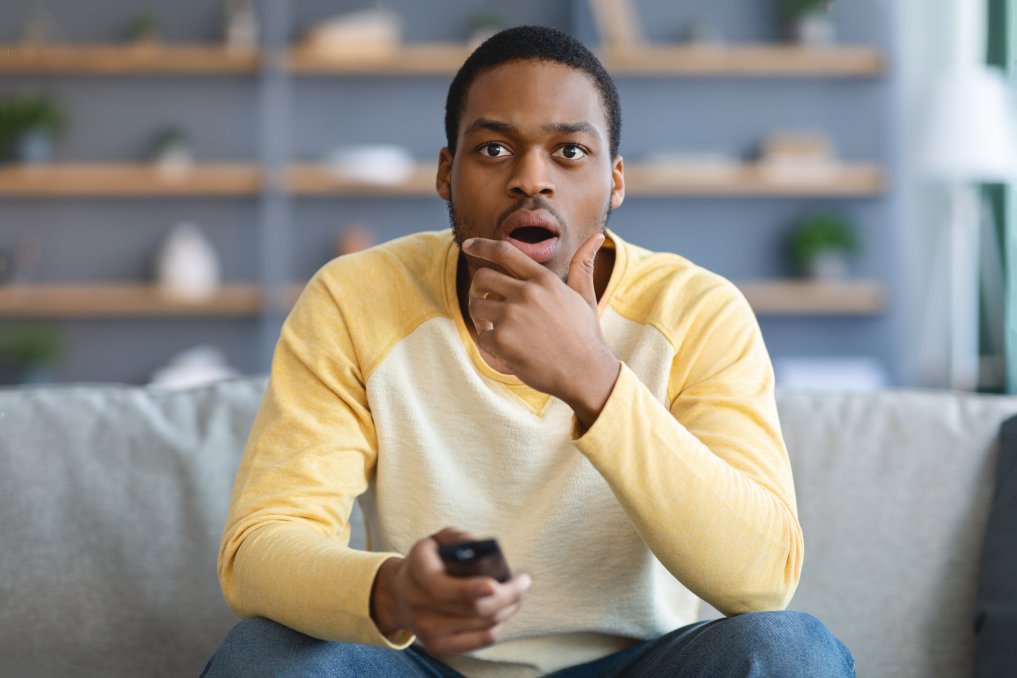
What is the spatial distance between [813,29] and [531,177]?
3781mm

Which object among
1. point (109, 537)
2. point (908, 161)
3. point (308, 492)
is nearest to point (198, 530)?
point (109, 537)

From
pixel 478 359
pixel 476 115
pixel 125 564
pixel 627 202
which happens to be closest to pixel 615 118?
pixel 476 115

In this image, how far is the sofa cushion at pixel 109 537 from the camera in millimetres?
1574

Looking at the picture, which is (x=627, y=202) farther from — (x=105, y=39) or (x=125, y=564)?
(x=125, y=564)

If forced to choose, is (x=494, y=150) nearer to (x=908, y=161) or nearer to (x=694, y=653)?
(x=694, y=653)

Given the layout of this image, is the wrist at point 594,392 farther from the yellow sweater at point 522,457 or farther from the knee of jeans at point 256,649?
the knee of jeans at point 256,649

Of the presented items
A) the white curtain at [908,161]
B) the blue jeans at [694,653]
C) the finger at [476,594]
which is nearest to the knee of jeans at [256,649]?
the blue jeans at [694,653]

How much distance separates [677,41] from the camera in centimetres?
480

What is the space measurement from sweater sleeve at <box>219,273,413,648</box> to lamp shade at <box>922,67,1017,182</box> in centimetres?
311

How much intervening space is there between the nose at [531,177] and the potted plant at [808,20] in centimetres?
372

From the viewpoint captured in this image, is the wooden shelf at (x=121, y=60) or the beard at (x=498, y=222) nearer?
the beard at (x=498, y=222)

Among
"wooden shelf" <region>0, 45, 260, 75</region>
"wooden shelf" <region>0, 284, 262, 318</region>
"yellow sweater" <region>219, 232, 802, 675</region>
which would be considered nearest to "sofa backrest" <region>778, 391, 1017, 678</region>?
"yellow sweater" <region>219, 232, 802, 675</region>

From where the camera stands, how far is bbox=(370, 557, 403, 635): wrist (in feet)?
3.57

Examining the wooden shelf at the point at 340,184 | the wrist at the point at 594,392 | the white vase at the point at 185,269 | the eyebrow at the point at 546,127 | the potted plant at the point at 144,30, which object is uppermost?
the potted plant at the point at 144,30
